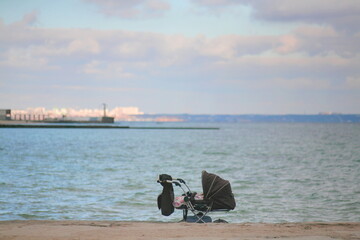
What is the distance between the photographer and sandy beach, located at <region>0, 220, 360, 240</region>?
9.33 meters

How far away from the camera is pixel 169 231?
32.7 feet

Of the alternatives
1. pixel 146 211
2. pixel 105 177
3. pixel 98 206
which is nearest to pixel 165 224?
pixel 146 211

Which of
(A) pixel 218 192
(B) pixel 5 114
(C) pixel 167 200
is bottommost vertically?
(C) pixel 167 200

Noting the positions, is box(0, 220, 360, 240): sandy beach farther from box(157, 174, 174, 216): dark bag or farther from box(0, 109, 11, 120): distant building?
box(0, 109, 11, 120): distant building

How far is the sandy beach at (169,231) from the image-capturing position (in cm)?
933

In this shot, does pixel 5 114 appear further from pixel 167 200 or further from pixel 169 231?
pixel 169 231

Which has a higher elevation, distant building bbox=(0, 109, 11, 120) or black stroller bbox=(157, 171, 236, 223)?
distant building bbox=(0, 109, 11, 120)

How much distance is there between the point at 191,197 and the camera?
10.6m

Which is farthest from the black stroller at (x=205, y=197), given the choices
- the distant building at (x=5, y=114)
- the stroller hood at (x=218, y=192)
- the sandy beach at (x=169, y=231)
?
the distant building at (x=5, y=114)

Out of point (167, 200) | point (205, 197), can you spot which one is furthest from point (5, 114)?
point (205, 197)

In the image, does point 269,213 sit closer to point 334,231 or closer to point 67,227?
point 334,231

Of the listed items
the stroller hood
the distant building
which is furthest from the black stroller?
the distant building

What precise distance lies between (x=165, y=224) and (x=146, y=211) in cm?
512

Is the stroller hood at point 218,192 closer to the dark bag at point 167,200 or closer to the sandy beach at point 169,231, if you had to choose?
the sandy beach at point 169,231
